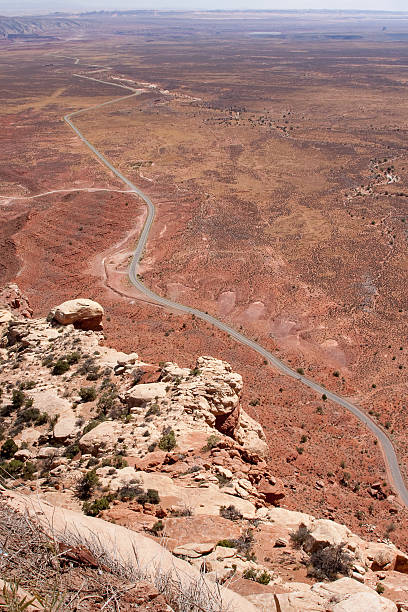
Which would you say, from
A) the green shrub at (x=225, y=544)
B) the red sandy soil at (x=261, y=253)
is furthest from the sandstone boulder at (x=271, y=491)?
the green shrub at (x=225, y=544)

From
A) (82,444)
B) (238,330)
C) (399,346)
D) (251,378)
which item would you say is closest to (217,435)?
(82,444)

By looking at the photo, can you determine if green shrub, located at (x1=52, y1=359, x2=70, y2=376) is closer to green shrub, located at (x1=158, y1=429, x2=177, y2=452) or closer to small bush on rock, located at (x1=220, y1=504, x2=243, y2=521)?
green shrub, located at (x1=158, y1=429, x2=177, y2=452)

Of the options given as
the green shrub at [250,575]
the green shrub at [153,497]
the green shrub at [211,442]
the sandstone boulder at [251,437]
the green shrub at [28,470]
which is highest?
the green shrub at [250,575]

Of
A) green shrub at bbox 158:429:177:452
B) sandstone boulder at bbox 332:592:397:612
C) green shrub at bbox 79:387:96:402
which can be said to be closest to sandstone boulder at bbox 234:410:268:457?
green shrub at bbox 158:429:177:452

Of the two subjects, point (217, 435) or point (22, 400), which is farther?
point (22, 400)

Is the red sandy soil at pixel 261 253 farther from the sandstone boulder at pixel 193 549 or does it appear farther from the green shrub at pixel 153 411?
the sandstone boulder at pixel 193 549

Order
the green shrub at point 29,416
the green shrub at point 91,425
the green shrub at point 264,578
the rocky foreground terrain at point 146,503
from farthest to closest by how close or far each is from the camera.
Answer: the green shrub at point 29,416, the green shrub at point 91,425, the green shrub at point 264,578, the rocky foreground terrain at point 146,503

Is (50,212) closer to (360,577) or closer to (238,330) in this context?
(238,330)

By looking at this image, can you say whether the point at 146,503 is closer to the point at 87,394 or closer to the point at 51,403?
the point at 87,394
